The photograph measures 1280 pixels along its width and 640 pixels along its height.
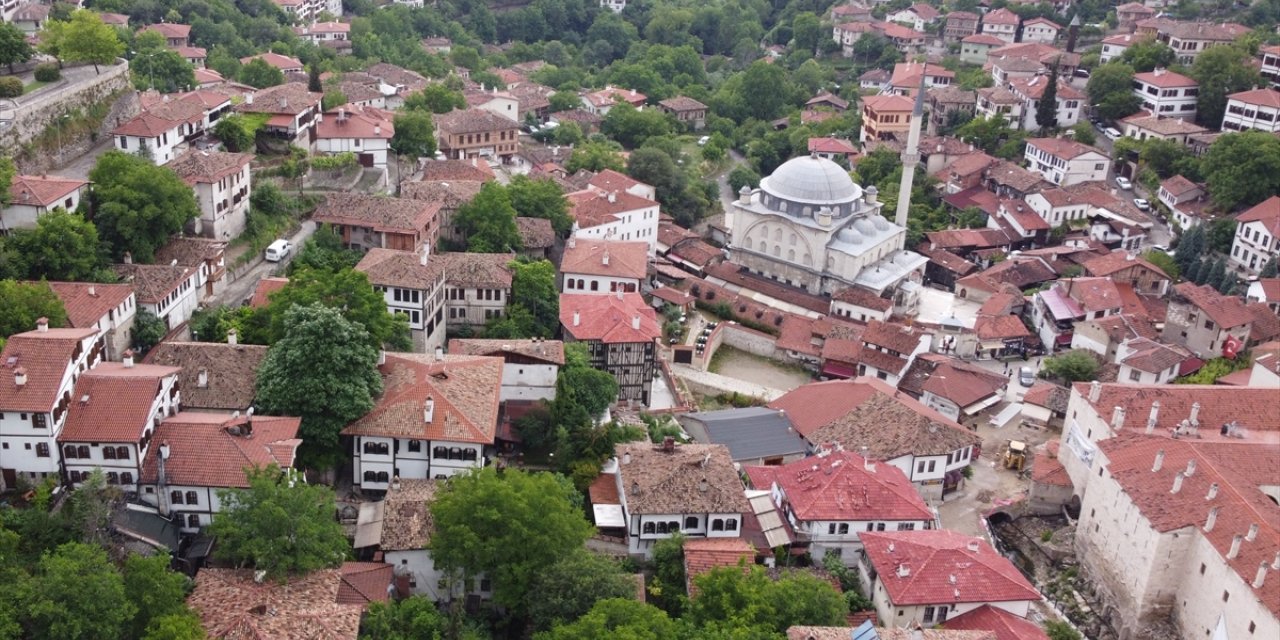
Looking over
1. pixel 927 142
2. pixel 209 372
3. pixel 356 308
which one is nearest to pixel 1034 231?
pixel 927 142

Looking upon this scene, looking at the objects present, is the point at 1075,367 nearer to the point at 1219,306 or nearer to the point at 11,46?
the point at 1219,306

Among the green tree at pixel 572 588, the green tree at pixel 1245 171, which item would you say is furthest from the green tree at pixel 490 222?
the green tree at pixel 1245 171

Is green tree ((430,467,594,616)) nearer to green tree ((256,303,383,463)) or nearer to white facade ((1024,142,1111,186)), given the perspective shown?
green tree ((256,303,383,463))

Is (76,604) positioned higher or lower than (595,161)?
higher

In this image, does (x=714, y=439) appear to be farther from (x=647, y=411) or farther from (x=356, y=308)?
(x=356, y=308)

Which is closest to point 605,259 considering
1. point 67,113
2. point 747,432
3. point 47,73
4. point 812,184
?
point 747,432

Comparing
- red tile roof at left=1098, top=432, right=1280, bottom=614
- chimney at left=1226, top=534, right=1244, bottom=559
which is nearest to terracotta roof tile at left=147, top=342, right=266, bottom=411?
red tile roof at left=1098, top=432, right=1280, bottom=614
